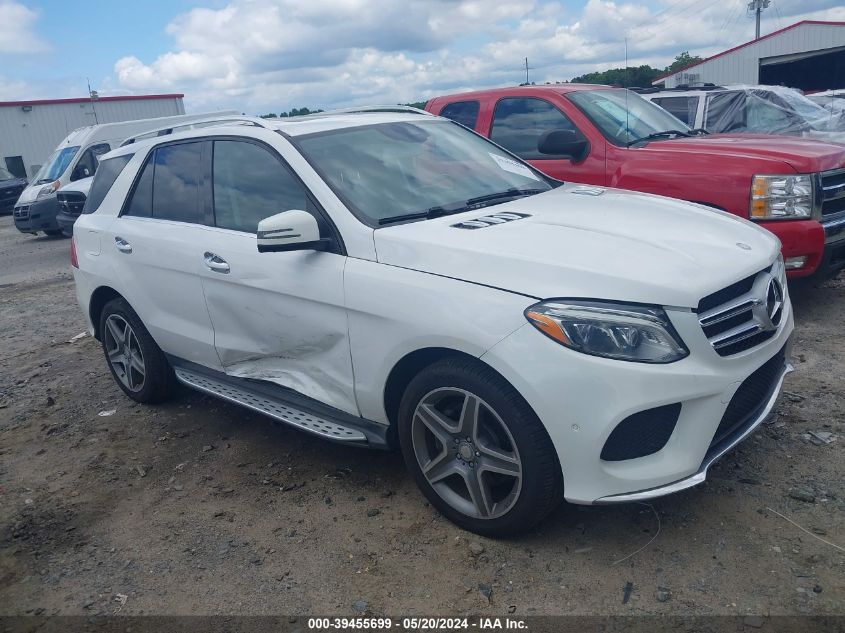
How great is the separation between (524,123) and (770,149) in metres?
2.15

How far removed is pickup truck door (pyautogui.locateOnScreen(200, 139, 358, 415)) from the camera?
11.3 ft

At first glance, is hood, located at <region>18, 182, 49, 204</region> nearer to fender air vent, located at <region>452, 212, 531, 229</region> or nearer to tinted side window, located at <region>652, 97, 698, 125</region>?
tinted side window, located at <region>652, 97, 698, 125</region>

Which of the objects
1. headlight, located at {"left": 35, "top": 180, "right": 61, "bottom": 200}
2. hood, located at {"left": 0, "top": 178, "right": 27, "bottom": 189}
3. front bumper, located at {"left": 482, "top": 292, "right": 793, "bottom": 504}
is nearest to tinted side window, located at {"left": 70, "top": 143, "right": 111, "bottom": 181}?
headlight, located at {"left": 35, "top": 180, "right": 61, "bottom": 200}

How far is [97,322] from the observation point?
5.31m

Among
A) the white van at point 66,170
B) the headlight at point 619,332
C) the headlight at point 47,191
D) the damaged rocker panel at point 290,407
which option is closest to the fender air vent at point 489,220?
the headlight at point 619,332

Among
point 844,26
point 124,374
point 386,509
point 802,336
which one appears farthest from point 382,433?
point 844,26

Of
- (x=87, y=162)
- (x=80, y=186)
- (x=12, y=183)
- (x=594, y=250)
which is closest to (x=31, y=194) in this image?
(x=87, y=162)

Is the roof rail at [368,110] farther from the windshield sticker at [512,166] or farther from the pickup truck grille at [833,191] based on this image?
the pickup truck grille at [833,191]

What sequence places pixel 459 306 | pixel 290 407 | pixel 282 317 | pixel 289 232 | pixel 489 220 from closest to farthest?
pixel 459 306
pixel 289 232
pixel 489 220
pixel 282 317
pixel 290 407

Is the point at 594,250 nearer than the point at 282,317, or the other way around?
the point at 594,250

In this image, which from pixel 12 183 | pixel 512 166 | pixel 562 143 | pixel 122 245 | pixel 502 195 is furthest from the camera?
pixel 12 183

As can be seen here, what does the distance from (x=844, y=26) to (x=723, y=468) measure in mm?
29075

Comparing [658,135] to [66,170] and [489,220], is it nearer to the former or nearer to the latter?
[489,220]

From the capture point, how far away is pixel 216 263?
399 cm
